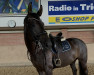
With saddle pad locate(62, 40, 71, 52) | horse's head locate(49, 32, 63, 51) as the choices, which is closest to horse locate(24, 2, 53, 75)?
horse's head locate(49, 32, 63, 51)

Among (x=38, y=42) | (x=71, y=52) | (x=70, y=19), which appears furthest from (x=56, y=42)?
(x=70, y=19)

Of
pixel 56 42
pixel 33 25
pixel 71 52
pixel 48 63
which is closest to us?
pixel 33 25

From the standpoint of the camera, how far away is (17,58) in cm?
1255

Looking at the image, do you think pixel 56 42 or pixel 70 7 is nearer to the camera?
pixel 56 42

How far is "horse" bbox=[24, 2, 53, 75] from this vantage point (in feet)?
18.2

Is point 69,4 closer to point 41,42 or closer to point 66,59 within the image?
point 66,59

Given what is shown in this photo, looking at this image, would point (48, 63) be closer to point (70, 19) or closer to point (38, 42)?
point (38, 42)

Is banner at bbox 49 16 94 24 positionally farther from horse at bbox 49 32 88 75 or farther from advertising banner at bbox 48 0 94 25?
horse at bbox 49 32 88 75

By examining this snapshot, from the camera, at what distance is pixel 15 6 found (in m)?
12.9

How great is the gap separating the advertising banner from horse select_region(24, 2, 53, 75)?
705 cm

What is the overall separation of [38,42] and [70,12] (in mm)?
7730

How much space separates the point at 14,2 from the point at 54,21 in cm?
235

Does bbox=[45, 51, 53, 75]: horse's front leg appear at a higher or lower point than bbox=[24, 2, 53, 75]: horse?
lower

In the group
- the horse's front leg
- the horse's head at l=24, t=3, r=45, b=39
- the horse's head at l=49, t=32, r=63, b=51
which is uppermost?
the horse's head at l=24, t=3, r=45, b=39
